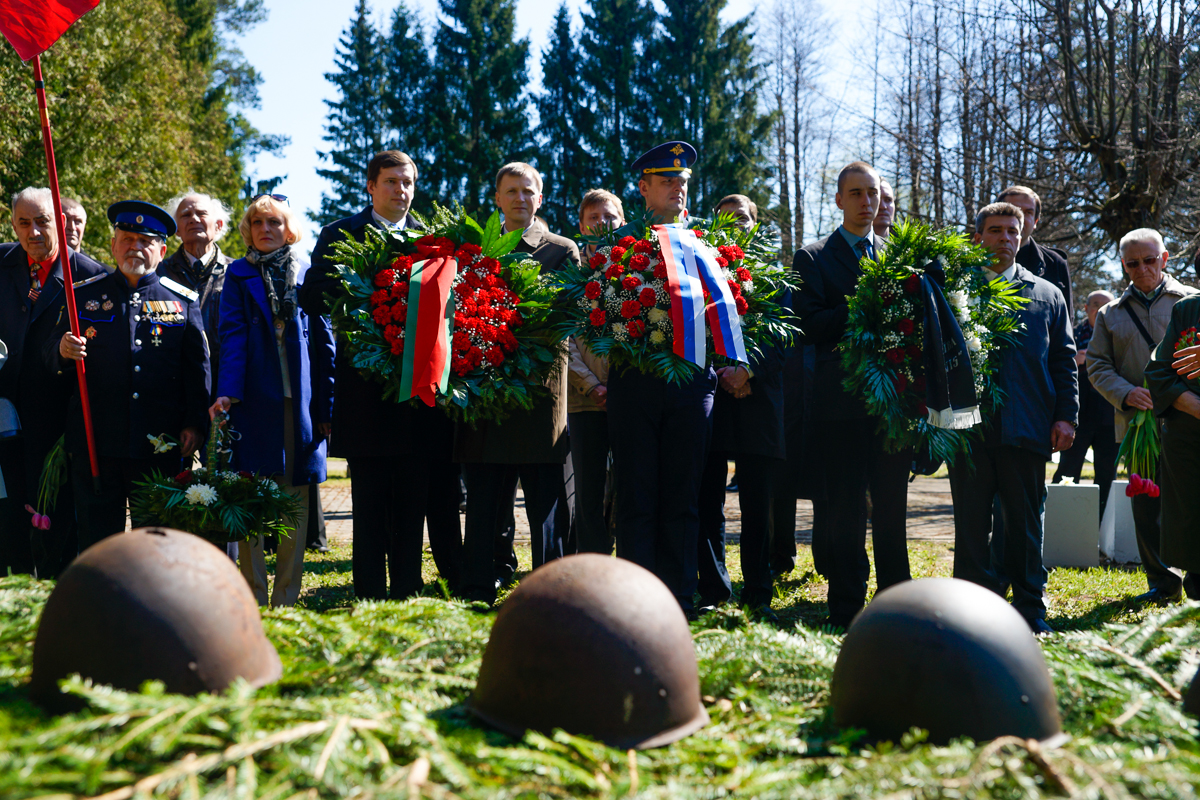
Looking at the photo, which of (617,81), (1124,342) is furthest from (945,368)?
(617,81)

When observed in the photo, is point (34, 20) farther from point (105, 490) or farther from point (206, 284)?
point (105, 490)

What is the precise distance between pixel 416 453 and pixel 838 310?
229 centimetres

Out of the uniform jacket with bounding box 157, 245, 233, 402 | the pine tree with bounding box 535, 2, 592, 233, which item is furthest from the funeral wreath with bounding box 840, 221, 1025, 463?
the pine tree with bounding box 535, 2, 592, 233

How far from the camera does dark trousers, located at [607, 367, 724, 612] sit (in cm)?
483

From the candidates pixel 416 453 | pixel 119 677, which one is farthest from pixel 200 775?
pixel 416 453

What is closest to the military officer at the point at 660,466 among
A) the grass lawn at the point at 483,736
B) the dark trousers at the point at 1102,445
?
the grass lawn at the point at 483,736

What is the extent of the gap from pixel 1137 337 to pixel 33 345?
6.78 metres

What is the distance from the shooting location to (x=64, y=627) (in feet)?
8.77

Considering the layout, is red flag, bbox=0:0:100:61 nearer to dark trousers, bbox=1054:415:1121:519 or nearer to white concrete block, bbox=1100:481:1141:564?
white concrete block, bbox=1100:481:1141:564

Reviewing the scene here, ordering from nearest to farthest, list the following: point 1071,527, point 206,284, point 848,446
A: point 848,446
point 206,284
point 1071,527

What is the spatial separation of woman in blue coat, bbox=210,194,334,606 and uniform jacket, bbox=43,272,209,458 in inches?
12.1

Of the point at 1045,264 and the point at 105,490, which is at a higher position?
the point at 1045,264

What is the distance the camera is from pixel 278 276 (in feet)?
17.4

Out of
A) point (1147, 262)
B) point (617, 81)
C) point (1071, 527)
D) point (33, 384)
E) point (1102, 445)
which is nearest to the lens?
point (33, 384)
